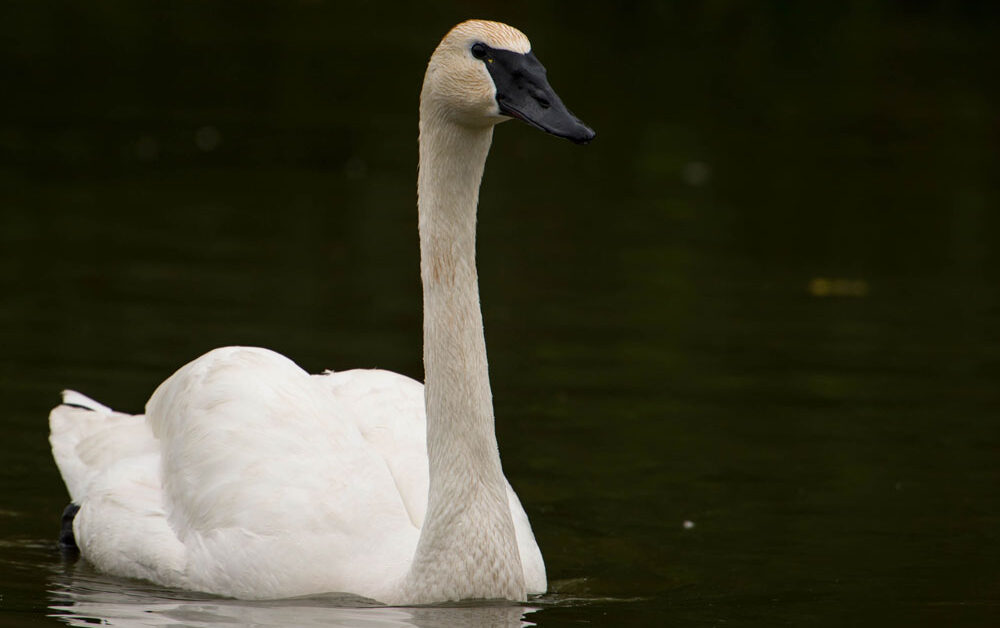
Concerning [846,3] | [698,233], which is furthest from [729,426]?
[846,3]

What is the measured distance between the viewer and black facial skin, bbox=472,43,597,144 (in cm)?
585

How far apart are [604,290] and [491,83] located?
22.4ft

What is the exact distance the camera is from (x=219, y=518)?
6.96 meters

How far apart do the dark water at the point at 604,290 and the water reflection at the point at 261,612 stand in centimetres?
2

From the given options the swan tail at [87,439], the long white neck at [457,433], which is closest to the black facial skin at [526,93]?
the long white neck at [457,433]

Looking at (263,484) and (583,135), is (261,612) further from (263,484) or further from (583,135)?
(583,135)

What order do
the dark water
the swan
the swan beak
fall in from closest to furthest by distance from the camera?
the swan beak → the swan → the dark water

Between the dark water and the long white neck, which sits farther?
the dark water

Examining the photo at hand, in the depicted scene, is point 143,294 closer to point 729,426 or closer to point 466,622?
point 729,426

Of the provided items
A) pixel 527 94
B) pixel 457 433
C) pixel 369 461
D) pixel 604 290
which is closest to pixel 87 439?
pixel 369 461

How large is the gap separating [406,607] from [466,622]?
0.27m

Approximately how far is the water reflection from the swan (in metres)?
0.06

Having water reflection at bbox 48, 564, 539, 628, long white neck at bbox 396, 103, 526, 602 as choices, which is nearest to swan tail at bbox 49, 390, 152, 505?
water reflection at bbox 48, 564, 539, 628

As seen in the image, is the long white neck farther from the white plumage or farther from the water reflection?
the white plumage
